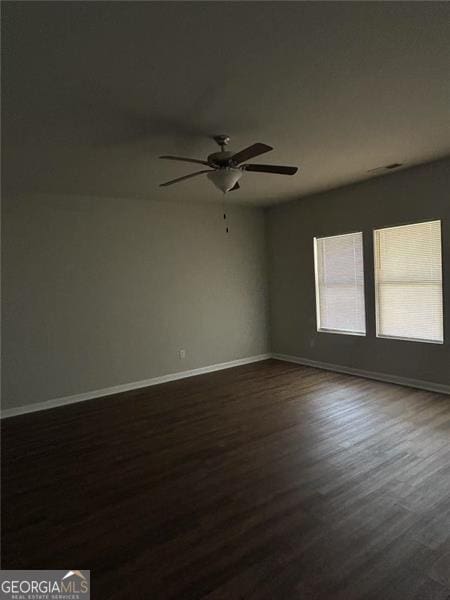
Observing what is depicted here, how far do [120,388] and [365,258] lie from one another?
149 inches

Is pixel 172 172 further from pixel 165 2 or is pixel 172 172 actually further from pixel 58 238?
pixel 165 2

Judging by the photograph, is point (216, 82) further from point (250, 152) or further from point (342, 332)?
point (342, 332)

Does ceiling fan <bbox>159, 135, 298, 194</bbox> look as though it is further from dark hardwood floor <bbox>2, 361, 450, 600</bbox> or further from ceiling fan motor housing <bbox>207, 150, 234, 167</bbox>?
dark hardwood floor <bbox>2, 361, 450, 600</bbox>

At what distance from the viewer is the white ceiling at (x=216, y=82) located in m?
1.59

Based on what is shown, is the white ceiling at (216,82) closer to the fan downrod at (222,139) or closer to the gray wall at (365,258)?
the fan downrod at (222,139)

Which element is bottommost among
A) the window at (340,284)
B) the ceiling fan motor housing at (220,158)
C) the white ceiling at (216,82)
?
the window at (340,284)

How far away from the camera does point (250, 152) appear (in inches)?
99.0

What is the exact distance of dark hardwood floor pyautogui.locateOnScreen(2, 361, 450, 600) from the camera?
1.67m

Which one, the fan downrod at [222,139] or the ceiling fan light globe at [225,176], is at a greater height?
the fan downrod at [222,139]

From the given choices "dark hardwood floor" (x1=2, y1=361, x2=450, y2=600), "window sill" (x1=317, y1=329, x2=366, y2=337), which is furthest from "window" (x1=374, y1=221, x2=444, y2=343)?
"dark hardwood floor" (x1=2, y1=361, x2=450, y2=600)

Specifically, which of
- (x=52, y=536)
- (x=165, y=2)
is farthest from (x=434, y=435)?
(x=165, y=2)

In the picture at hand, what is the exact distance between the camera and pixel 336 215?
5.05 meters

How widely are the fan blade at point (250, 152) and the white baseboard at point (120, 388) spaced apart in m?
3.39

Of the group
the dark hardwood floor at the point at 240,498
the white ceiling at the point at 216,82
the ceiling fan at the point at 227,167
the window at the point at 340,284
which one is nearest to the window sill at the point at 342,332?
the window at the point at 340,284
